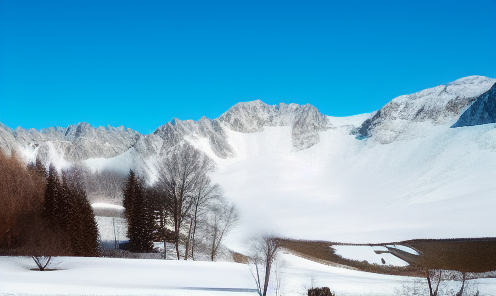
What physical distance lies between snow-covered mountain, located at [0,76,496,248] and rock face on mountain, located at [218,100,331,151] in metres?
0.64

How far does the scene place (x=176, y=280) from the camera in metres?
16.7

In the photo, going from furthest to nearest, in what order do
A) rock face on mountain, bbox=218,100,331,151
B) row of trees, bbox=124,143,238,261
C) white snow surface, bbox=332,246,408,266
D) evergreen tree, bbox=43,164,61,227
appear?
rock face on mountain, bbox=218,100,331,151, row of trees, bbox=124,143,238,261, evergreen tree, bbox=43,164,61,227, white snow surface, bbox=332,246,408,266

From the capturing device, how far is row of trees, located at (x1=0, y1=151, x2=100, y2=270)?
68.9 feet

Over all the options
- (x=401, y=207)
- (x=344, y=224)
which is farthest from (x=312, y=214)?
(x=401, y=207)

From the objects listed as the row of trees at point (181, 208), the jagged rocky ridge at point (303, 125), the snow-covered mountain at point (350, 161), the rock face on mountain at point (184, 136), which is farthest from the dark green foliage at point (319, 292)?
the rock face on mountain at point (184, 136)

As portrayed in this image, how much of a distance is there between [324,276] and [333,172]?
99767 mm

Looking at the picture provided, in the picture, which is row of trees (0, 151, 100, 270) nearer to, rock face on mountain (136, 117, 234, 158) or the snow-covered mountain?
the snow-covered mountain

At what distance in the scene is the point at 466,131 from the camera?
330ft

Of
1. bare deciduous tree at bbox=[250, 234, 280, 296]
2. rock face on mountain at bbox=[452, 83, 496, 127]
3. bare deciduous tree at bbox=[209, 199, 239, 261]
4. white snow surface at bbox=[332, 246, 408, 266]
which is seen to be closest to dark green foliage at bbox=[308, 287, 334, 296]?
bare deciduous tree at bbox=[250, 234, 280, 296]

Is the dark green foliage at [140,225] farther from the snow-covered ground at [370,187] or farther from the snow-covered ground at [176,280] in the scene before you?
the snow-covered ground at [370,187]

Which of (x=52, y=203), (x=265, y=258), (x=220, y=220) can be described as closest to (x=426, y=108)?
(x=220, y=220)

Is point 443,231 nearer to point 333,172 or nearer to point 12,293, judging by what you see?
point 12,293

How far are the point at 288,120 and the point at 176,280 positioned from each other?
175220 mm

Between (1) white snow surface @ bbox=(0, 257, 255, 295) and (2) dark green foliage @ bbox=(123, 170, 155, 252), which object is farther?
(2) dark green foliage @ bbox=(123, 170, 155, 252)
